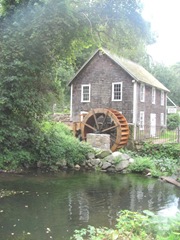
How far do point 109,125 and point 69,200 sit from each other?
1057cm

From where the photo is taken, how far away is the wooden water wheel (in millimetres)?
16047

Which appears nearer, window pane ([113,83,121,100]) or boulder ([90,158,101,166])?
boulder ([90,158,101,166])

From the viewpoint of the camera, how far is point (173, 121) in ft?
89.5

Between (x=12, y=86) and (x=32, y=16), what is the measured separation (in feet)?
9.25

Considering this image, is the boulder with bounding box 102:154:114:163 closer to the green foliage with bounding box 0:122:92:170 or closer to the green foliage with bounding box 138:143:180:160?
the green foliage with bounding box 0:122:92:170

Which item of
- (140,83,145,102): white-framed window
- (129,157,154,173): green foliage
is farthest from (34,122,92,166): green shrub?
(140,83,145,102): white-framed window

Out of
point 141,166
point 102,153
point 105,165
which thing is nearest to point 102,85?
point 102,153

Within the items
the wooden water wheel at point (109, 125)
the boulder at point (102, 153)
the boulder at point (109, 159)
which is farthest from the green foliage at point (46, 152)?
the wooden water wheel at point (109, 125)

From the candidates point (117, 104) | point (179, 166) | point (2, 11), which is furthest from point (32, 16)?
point (117, 104)

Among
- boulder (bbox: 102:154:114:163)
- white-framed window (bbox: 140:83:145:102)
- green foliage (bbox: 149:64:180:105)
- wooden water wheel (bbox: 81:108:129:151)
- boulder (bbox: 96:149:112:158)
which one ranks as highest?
green foliage (bbox: 149:64:180:105)

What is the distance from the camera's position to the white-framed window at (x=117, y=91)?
20.0 metres

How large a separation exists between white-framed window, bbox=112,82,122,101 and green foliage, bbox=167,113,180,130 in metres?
8.91

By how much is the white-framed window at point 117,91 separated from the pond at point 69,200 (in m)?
8.94

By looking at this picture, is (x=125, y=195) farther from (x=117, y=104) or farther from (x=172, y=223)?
(x=117, y=104)
